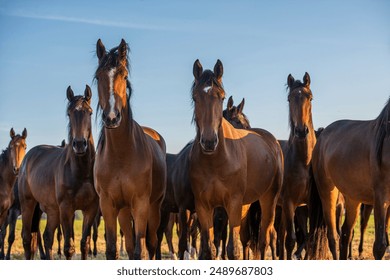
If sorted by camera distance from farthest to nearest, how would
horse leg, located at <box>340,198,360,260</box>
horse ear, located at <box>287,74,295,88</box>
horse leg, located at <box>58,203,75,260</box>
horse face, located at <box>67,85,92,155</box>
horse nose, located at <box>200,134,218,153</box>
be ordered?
horse ear, located at <box>287,74,295,88</box>, horse leg, located at <box>340,198,360,260</box>, horse leg, located at <box>58,203,75,260</box>, horse face, located at <box>67,85,92,155</box>, horse nose, located at <box>200,134,218,153</box>

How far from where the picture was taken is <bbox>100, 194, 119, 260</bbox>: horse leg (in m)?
7.38

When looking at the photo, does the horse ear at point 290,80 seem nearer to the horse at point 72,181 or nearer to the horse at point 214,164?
the horse at point 214,164

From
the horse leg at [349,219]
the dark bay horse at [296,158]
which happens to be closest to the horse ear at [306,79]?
the dark bay horse at [296,158]

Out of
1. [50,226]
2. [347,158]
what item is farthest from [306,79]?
[50,226]

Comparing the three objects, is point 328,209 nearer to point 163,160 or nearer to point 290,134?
point 290,134

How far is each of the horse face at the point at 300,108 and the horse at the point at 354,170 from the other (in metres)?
0.40

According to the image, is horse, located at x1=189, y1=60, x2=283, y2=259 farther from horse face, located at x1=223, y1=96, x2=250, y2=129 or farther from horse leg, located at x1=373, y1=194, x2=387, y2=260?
horse face, located at x1=223, y1=96, x2=250, y2=129

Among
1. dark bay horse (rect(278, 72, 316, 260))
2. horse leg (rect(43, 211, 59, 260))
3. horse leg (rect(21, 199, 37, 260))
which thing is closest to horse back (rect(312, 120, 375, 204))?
dark bay horse (rect(278, 72, 316, 260))

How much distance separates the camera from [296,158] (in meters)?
10.6

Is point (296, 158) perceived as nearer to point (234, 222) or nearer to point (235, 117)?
point (235, 117)

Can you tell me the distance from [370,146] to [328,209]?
210cm

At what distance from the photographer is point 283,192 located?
34.2 ft

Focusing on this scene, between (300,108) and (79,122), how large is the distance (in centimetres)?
358

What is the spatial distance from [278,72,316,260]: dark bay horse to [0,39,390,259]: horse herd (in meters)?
0.02
